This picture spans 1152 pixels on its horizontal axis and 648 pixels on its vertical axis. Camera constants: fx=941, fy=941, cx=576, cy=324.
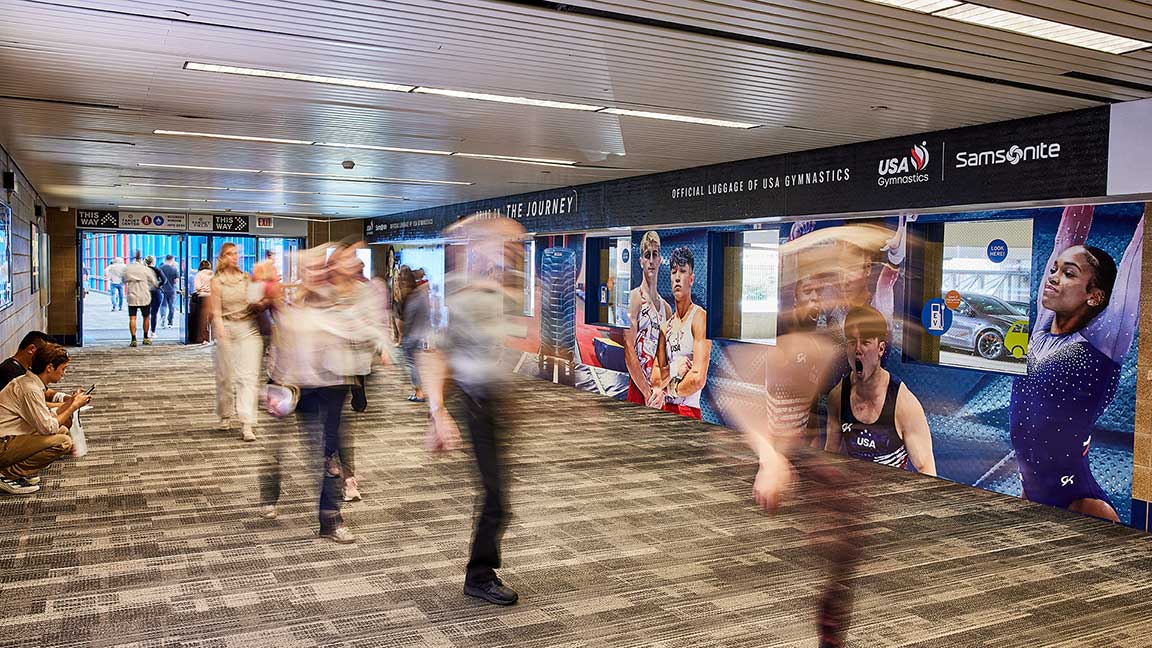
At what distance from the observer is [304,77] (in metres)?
5.84

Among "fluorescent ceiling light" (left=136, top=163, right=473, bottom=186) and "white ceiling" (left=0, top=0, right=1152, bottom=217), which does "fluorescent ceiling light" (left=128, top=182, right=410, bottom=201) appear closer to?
"fluorescent ceiling light" (left=136, top=163, right=473, bottom=186)

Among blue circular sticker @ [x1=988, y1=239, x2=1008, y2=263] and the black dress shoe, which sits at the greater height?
blue circular sticker @ [x1=988, y1=239, x2=1008, y2=263]

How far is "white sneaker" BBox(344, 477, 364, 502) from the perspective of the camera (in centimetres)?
640

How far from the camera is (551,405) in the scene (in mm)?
11648

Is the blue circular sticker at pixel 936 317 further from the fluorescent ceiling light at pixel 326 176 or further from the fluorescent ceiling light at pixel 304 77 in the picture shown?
the fluorescent ceiling light at pixel 326 176

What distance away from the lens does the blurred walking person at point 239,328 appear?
854cm

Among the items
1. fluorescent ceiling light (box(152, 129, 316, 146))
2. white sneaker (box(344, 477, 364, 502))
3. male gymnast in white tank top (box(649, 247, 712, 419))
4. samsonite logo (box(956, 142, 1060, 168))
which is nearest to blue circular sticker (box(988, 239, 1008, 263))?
samsonite logo (box(956, 142, 1060, 168))

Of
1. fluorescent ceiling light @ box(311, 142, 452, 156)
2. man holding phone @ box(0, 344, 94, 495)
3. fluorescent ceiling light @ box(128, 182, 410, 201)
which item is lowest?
man holding phone @ box(0, 344, 94, 495)

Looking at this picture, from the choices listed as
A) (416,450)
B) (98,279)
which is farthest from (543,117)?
(98,279)

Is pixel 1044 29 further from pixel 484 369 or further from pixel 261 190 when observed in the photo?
pixel 261 190

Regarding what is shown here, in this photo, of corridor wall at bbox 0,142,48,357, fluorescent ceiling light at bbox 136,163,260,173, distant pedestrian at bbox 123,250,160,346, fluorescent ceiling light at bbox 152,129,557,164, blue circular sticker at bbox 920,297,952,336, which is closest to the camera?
blue circular sticker at bbox 920,297,952,336

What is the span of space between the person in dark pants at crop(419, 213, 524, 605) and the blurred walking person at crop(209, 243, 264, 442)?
180 inches

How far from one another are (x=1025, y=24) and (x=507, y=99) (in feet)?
10.9

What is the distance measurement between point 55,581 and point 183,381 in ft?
28.5
